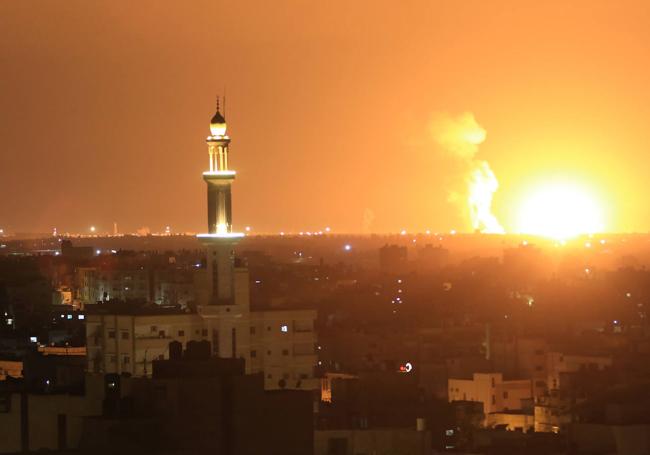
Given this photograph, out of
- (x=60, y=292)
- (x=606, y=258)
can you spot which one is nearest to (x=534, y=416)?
(x=60, y=292)

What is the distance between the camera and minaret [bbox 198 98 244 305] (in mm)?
42781

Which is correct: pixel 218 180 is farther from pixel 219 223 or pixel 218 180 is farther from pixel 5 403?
pixel 5 403

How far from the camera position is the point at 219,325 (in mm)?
44281

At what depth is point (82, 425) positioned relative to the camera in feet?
75.5

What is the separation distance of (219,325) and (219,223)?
83.0 inches

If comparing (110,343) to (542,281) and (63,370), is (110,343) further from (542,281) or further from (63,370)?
(542,281)

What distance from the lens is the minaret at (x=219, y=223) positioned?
42.8 m

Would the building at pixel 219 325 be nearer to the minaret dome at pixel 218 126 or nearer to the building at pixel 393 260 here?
the minaret dome at pixel 218 126

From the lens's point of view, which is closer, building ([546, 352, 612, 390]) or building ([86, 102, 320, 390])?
building ([86, 102, 320, 390])

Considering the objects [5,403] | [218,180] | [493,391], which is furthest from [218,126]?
[5,403]

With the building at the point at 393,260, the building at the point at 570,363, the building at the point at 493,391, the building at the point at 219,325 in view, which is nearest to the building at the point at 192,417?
the building at the point at 219,325

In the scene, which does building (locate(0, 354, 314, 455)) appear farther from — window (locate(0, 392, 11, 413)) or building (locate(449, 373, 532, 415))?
building (locate(449, 373, 532, 415))

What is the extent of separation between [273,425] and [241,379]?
1.74ft

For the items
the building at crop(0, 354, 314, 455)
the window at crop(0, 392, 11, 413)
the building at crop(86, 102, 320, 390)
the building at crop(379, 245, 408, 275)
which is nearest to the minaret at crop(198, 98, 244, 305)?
the building at crop(86, 102, 320, 390)
